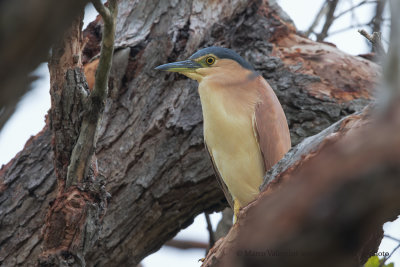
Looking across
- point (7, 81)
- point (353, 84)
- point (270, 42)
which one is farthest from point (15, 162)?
point (7, 81)

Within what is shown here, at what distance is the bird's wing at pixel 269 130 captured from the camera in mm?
3029

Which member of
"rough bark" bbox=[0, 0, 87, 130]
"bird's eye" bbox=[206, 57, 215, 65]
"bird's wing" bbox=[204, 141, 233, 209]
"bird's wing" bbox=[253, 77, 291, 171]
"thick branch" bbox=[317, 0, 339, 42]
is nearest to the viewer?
"rough bark" bbox=[0, 0, 87, 130]

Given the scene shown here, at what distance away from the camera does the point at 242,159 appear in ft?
10.2

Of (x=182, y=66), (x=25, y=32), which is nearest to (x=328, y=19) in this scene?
(x=182, y=66)

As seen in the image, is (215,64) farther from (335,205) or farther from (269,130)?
(335,205)

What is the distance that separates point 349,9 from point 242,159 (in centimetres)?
161

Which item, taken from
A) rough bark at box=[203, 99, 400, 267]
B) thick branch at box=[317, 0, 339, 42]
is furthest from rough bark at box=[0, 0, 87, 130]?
thick branch at box=[317, 0, 339, 42]

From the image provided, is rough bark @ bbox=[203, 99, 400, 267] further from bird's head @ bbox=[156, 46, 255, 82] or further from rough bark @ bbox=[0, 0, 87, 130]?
bird's head @ bbox=[156, 46, 255, 82]

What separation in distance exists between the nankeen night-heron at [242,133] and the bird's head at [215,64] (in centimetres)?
10

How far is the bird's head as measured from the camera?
336cm

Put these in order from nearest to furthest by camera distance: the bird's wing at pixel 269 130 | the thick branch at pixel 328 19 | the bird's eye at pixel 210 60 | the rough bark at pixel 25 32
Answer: the rough bark at pixel 25 32
the bird's wing at pixel 269 130
the bird's eye at pixel 210 60
the thick branch at pixel 328 19

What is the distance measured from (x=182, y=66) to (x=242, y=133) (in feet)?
2.00

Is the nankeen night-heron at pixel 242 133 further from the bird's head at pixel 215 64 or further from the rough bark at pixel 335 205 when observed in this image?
the rough bark at pixel 335 205

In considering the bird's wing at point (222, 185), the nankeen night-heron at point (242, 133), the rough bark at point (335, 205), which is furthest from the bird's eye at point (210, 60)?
the rough bark at point (335, 205)
